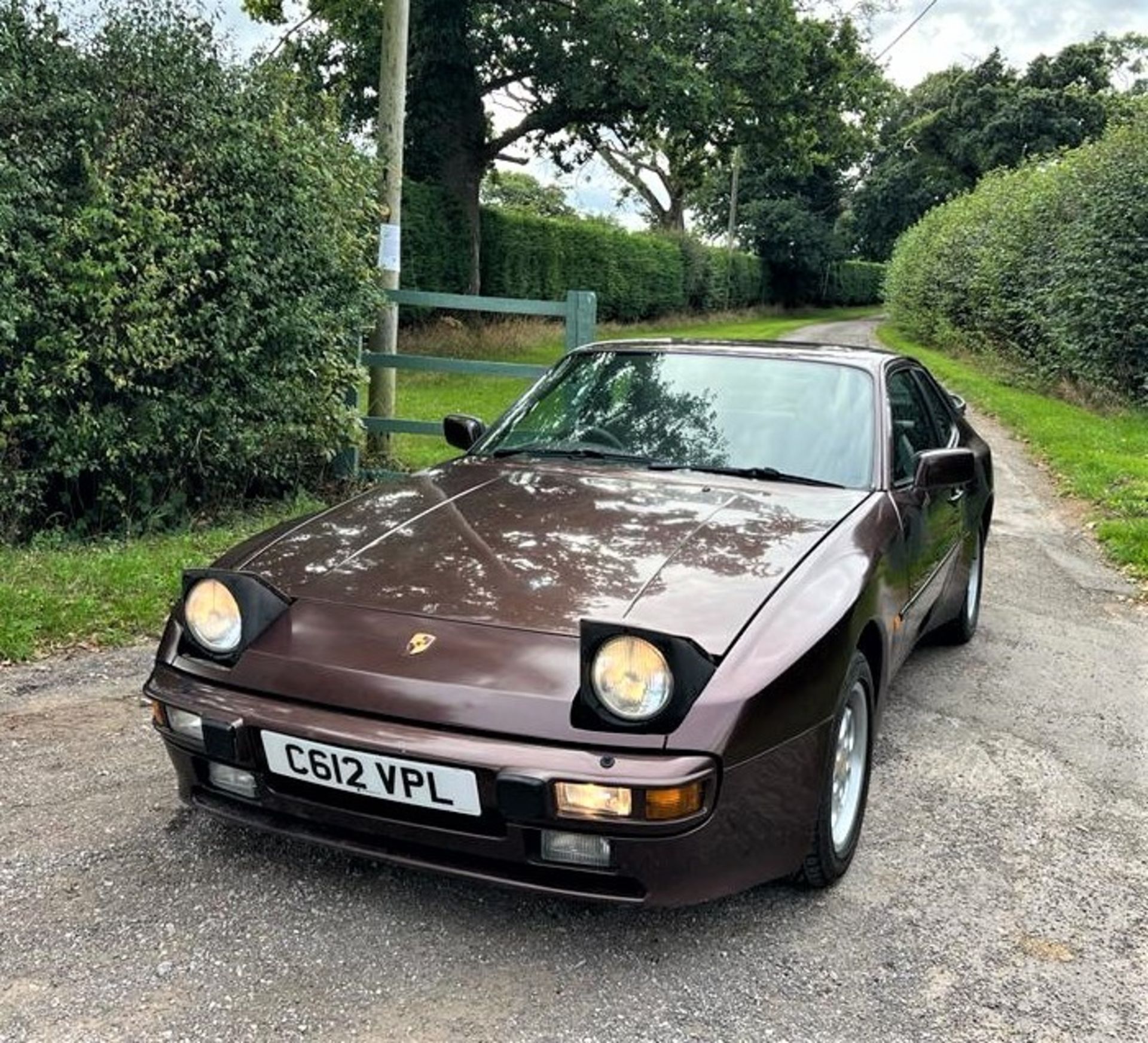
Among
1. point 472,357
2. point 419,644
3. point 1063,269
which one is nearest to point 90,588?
point 419,644

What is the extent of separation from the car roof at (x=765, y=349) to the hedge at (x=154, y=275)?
2850 millimetres

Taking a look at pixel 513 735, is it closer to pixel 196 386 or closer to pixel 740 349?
pixel 740 349

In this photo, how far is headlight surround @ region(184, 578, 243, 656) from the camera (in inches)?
103

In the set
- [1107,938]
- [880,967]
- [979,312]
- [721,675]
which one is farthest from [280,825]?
[979,312]

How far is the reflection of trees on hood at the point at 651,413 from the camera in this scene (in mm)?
3699

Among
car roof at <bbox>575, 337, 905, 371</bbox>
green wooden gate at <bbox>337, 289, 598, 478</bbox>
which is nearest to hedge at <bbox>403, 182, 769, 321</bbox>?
green wooden gate at <bbox>337, 289, 598, 478</bbox>

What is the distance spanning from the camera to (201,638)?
265 centimetres

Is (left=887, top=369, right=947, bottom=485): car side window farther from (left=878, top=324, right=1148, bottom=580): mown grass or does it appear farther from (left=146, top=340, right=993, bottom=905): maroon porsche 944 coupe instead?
(left=878, top=324, right=1148, bottom=580): mown grass

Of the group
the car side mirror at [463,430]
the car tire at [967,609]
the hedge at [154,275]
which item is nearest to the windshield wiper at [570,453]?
the car side mirror at [463,430]

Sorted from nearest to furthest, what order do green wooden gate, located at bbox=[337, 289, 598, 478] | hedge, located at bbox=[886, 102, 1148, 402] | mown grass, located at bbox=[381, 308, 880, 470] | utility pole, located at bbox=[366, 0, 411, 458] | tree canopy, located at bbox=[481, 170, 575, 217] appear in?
green wooden gate, located at bbox=[337, 289, 598, 478]
utility pole, located at bbox=[366, 0, 411, 458]
mown grass, located at bbox=[381, 308, 880, 470]
hedge, located at bbox=[886, 102, 1148, 402]
tree canopy, located at bbox=[481, 170, 575, 217]

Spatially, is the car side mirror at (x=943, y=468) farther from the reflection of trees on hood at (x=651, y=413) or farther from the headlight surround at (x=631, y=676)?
the headlight surround at (x=631, y=676)

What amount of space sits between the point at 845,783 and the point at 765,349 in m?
1.87

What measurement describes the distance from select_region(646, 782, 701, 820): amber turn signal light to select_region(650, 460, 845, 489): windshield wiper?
154 centimetres

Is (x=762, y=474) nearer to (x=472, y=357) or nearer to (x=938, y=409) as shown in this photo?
(x=938, y=409)
